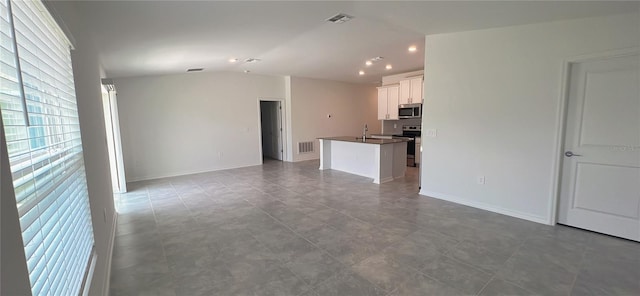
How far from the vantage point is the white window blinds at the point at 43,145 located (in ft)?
2.83

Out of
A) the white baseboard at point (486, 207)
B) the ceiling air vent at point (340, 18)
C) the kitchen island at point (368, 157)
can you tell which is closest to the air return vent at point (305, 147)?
the kitchen island at point (368, 157)

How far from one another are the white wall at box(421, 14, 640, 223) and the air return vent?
440 cm

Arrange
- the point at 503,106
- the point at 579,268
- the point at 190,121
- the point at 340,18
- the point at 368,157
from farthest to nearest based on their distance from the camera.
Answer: the point at 190,121
the point at 368,157
the point at 503,106
the point at 340,18
the point at 579,268

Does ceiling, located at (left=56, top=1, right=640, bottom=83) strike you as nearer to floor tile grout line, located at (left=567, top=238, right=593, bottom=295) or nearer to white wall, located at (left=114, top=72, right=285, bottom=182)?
white wall, located at (left=114, top=72, right=285, bottom=182)

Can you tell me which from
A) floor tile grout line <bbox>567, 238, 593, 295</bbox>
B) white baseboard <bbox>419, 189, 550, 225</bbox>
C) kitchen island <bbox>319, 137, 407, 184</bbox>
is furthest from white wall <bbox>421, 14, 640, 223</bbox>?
kitchen island <bbox>319, 137, 407, 184</bbox>

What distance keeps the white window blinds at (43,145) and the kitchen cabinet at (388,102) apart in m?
6.66

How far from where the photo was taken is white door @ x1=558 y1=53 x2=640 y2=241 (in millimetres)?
2814

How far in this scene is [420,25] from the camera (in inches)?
139

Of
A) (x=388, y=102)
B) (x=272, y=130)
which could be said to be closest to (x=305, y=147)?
(x=272, y=130)

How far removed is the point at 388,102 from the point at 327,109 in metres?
1.97

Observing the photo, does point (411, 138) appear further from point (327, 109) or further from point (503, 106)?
point (503, 106)

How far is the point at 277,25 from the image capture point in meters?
3.32

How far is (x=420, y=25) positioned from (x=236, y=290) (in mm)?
3638

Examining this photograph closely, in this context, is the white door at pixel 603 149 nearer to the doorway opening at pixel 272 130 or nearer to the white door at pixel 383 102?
the white door at pixel 383 102
